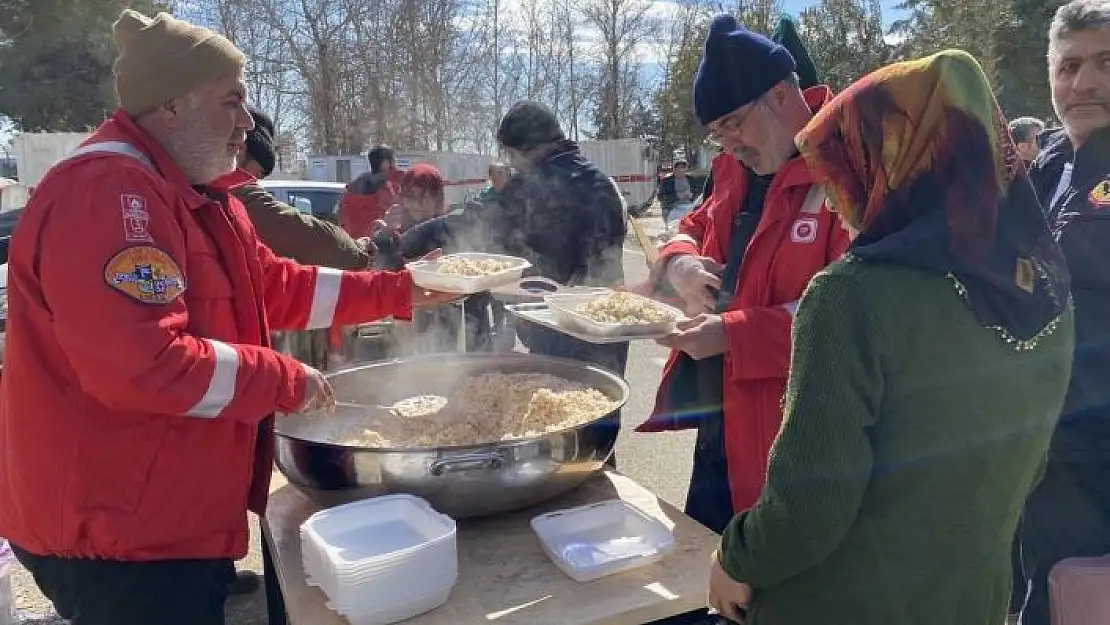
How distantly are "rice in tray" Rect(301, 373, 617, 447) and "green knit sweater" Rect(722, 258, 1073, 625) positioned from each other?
0.81 meters

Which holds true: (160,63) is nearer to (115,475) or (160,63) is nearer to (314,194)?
(115,475)

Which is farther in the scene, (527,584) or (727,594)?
(527,584)

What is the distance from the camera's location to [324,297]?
8.66ft

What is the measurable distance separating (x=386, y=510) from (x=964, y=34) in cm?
2296

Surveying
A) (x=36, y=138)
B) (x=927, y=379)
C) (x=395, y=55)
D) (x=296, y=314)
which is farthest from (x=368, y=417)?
(x=395, y=55)

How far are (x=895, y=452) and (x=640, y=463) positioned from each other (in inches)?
151

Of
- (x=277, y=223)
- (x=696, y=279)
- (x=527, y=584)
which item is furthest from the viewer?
(x=277, y=223)

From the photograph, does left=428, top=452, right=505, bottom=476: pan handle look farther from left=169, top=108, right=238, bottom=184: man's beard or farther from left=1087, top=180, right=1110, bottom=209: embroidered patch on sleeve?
left=1087, top=180, right=1110, bottom=209: embroidered patch on sleeve

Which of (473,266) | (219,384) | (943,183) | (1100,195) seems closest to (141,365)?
(219,384)

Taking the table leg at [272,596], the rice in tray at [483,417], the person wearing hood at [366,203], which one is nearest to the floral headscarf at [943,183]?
the rice in tray at [483,417]

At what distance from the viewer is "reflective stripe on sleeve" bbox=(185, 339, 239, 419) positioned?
1750 mm

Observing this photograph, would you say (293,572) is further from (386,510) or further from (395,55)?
(395,55)

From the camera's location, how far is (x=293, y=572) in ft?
6.13

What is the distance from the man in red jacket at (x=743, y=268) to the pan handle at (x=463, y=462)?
598 millimetres
